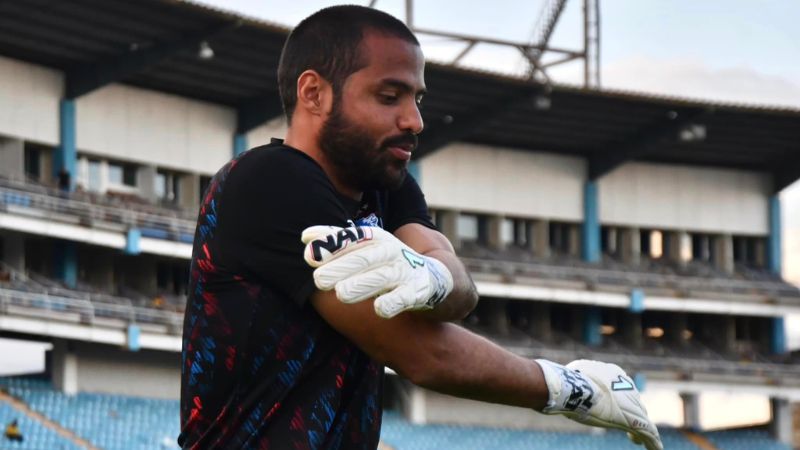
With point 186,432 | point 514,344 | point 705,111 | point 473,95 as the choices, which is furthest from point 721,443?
point 186,432

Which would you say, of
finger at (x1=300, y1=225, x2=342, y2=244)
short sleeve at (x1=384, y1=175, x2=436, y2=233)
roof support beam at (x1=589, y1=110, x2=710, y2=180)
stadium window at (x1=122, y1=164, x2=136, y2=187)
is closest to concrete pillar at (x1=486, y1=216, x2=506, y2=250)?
roof support beam at (x1=589, y1=110, x2=710, y2=180)

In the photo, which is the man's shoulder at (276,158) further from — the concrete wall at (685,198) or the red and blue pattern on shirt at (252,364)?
the concrete wall at (685,198)

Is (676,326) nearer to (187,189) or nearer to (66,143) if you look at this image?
(187,189)

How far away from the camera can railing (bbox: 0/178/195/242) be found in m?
37.8

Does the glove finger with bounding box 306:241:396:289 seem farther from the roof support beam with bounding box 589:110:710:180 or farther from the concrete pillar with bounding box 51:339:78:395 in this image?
the roof support beam with bounding box 589:110:710:180

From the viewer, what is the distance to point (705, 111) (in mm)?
48500

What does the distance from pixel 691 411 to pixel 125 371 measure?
18313mm

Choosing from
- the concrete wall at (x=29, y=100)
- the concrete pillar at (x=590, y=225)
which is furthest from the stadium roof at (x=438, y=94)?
the concrete pillar at (x=590, y=225)

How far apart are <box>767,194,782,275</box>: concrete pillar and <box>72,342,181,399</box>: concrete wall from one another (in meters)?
22.1

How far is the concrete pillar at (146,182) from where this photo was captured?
4416cm

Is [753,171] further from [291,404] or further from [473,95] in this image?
[291,404]

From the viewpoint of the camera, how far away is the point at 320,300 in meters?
3.87

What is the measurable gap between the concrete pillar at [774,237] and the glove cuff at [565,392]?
174 ft

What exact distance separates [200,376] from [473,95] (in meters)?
42.9
